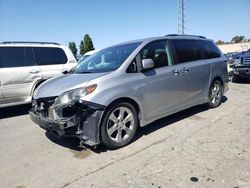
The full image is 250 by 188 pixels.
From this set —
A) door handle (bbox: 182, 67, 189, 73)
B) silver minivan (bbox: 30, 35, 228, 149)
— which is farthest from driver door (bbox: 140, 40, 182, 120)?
door handle (bbox: 182, 67, 189, 73)

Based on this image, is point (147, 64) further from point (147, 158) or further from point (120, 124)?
point (147, 158)

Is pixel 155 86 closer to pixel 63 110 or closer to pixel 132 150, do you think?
pixel 132 150

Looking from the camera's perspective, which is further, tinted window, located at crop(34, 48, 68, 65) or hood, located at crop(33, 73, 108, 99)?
tinted window, located at crop(34, 48, 68, 65)

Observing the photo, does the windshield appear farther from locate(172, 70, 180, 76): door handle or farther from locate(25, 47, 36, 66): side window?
locate(25, 47, 36, 66): side window

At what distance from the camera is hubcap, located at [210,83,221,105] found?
651 centimetres

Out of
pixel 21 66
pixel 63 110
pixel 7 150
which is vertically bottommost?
pixel 7 150

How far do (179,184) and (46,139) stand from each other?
2.82 metres

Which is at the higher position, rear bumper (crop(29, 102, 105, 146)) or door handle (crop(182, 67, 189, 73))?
door handle (crop(182, 67, 189, 73))

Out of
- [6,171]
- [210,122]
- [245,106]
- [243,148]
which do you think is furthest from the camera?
[245,106]

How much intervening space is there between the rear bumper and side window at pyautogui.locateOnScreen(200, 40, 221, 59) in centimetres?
362

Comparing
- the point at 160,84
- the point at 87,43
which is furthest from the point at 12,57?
the point at 87,43

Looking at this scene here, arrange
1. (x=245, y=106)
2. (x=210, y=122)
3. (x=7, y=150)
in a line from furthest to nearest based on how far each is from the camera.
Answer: (x=245, y=106)
(x=210, y=122)
(x=7, y=150)

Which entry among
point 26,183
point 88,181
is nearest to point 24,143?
point 26,183

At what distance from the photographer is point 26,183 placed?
3303 millimetres
